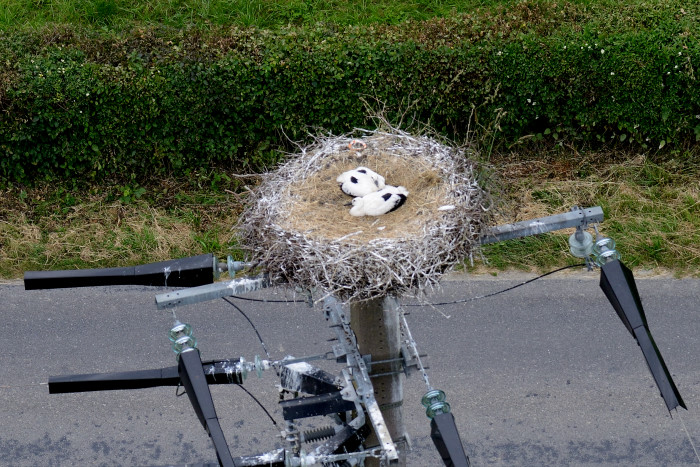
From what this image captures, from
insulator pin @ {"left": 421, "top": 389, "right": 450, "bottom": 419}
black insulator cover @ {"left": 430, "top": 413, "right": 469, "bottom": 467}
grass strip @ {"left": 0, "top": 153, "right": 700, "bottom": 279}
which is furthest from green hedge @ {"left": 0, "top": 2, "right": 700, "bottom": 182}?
black insulator cover @ {"left": 430, "top": 413, "right": 469, "bottom": 467}

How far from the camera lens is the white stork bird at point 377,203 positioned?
4.32 m

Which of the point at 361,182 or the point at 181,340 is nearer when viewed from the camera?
the point at 181,340

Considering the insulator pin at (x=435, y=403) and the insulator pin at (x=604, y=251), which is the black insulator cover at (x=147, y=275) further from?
the insulator pin at (x=604, y=251)

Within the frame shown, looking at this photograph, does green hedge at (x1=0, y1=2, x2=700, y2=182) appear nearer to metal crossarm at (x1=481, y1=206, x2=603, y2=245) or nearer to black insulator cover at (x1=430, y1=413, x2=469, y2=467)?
metal crossarm at (x1=481, y1=206, x2=603, y2=245)

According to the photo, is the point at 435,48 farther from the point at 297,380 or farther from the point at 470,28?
the point at 297,380

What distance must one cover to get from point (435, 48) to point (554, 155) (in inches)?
70.3

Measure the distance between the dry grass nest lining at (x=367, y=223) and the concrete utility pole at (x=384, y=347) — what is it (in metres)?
0.31

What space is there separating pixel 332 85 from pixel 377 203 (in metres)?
4.67

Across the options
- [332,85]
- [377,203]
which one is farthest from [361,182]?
[332,85]

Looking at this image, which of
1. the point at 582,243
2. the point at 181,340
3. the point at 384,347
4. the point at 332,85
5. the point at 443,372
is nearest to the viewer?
the point at 181,340

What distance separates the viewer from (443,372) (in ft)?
24.5

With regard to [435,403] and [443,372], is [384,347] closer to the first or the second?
[435,403]

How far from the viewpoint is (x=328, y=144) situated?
15.9 feet

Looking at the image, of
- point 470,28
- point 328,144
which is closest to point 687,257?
point 470,28
